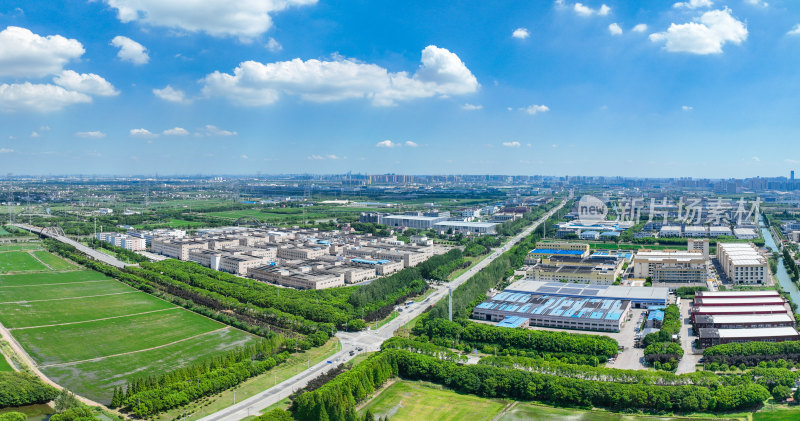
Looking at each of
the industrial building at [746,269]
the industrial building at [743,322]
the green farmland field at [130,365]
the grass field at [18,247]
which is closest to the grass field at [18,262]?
the grass field at [18,247]

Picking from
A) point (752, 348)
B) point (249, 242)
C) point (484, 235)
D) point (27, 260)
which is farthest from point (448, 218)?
point (752, 348)

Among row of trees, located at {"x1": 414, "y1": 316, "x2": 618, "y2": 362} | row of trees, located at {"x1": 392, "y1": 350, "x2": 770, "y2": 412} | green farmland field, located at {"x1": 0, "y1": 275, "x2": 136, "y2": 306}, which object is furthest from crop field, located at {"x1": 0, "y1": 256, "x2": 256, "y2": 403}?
row of trees, located at {"x1": 392, "y1": 350, "x2": 770, "y2": 412}

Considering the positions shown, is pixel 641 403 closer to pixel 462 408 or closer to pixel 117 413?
pixel 462 408

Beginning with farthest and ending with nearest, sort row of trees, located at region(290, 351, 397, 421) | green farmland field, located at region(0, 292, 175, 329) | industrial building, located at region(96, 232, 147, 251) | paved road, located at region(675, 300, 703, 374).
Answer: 1. industrial building, located at region(96, 232, 147, 251)
2. green farmland field, located at region(0, 292, 175, 329)
3. paved road, located at region(675, 300, 703, 374)
4. row of trees, located at region(290, 351, 397, 421)

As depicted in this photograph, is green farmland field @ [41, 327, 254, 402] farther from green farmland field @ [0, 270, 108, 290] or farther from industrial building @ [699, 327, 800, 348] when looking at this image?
industrial building @ [699, 327, 800, 348]

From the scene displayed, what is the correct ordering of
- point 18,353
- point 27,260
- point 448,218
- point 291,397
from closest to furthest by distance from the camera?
1. point 291,397
2. point 18,353
3. point 27,260
4. point 448,218

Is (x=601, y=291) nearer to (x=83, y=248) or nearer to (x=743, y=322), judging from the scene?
(x=743, y=322)

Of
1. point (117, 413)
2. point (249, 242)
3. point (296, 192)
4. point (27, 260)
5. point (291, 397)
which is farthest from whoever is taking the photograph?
point (296, 192)
